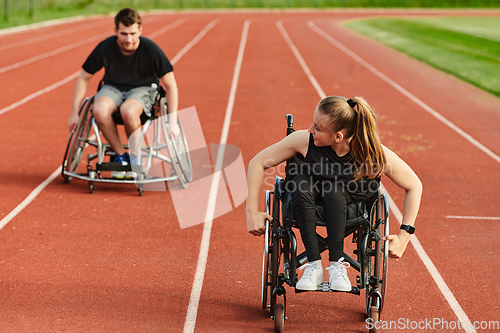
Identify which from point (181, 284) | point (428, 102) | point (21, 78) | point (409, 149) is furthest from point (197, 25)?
point (181, 284)

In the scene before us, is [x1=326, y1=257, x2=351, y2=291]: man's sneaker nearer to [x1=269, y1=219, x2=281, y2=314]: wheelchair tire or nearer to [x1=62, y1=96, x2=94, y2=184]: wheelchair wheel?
[x1=269, y1=219, x2=281, y2=314]: wheelchair tire

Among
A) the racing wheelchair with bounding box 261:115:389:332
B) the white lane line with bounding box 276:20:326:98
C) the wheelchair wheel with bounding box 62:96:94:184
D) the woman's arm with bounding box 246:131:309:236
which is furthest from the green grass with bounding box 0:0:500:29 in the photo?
the racing wheelchair with bounding box 261:115:389:332

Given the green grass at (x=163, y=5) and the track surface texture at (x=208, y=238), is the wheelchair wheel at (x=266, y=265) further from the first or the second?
the green grass at (x=163, y=5)

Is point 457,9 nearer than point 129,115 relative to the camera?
No

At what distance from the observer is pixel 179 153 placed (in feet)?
18.8

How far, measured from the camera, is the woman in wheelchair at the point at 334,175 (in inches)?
119

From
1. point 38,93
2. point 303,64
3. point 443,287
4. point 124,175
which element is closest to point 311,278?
point 443,287

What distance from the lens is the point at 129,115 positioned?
523cm

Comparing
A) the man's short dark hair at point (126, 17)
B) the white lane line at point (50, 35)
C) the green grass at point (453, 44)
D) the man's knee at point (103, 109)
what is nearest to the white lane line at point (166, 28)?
the white lane line at point (50, 35)

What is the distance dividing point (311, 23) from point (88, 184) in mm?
24350

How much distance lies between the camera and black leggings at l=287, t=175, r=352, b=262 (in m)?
3.04

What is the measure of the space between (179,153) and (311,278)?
2.99 m

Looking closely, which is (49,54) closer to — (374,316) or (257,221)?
(257,221)

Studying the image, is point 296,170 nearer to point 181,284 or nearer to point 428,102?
point 181,284
